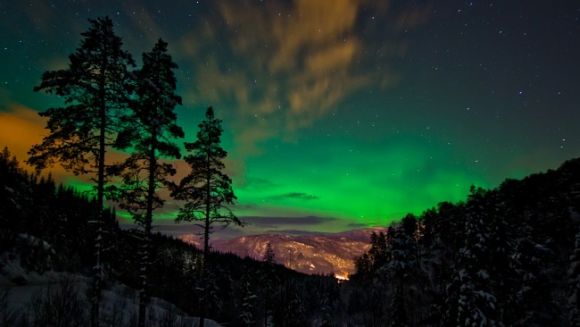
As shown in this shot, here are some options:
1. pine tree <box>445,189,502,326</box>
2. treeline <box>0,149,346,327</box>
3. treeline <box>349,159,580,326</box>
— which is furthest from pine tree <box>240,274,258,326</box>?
pine tree <box>445,189,502,326</box>

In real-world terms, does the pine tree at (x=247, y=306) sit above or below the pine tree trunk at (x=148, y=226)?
below

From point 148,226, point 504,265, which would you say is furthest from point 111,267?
point 504,265

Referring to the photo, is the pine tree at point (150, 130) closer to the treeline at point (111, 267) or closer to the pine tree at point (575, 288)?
the treeline at point (111, 267)

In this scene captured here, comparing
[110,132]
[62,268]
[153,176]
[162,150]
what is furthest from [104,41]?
[62,268]

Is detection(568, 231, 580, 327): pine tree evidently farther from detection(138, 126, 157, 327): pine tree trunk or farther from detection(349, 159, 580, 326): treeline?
detection(138, 126, 157, 327): pine tree trunk

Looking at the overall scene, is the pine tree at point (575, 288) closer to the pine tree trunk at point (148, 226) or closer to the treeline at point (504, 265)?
the treeline at point (504, 265)

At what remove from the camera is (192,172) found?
20.9m

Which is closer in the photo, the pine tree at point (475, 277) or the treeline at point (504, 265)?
the pine tree at point (475, 277)

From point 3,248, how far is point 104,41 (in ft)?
63.4

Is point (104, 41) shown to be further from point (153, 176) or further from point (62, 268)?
point (62, 268)

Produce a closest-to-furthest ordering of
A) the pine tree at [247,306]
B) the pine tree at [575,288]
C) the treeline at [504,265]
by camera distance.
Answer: the treeline at [504,265]
the pine tree at [575,288]
the pine tree at [247,306]

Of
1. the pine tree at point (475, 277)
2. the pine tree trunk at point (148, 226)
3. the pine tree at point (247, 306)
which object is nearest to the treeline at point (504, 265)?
the pine tree at point (475, 277)

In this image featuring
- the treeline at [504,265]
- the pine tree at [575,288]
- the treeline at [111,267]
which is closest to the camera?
the treeline at [111,267]

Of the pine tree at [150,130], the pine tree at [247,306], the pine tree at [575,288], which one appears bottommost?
the pine tree at [247,306]
